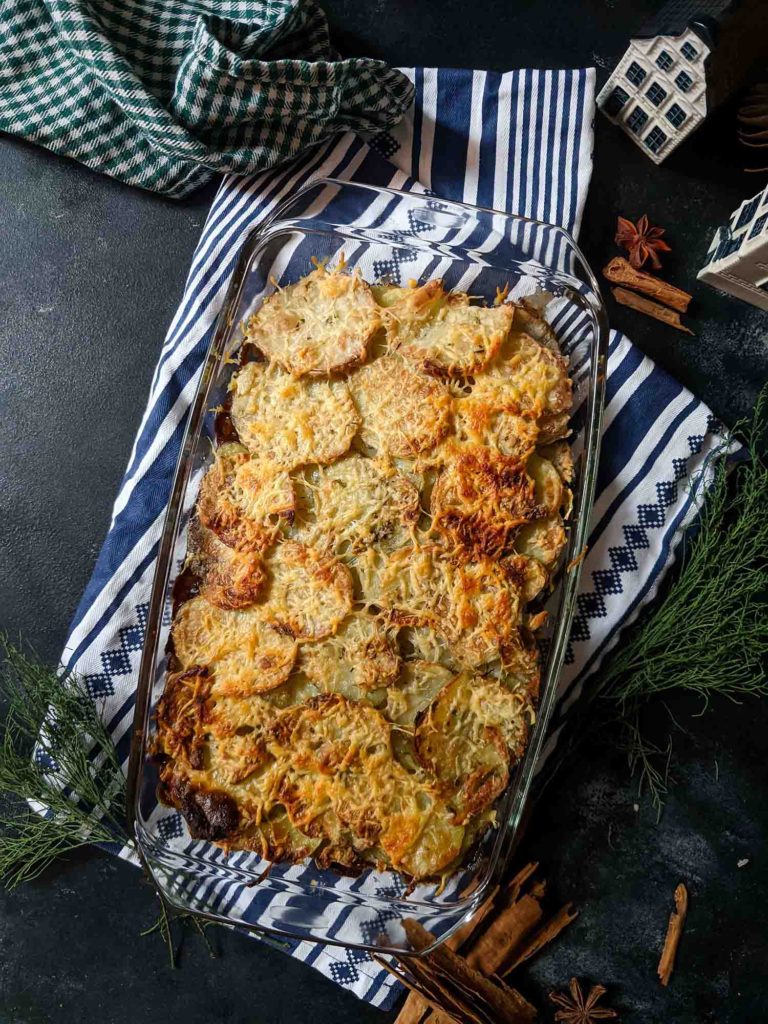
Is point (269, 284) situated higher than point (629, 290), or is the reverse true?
point (629, 290)

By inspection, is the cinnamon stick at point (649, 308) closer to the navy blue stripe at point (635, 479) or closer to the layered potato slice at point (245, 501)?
the navy blue stripe at point (635, 479)

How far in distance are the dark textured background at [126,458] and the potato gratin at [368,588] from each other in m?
0.68

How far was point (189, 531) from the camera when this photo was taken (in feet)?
7.84

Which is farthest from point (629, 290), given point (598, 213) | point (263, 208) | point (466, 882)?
point (466, 882)

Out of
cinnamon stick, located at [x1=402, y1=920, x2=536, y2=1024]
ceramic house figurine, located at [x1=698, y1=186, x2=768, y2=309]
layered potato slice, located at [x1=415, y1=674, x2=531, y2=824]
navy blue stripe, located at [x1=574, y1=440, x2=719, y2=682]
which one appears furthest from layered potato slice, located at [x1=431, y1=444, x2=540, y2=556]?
cinnamon stick, located at [x1=402, y1=920, x2=536, y2=1024]

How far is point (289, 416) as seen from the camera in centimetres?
233

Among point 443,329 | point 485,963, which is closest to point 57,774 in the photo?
point 485,963

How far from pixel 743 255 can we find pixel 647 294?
1.11 feet

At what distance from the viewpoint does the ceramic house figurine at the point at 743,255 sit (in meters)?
2.58

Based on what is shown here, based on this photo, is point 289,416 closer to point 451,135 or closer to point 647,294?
point 451,135

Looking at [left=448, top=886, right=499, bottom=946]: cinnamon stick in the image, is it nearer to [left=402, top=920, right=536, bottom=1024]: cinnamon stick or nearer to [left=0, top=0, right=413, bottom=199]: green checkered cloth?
[left=402, top=920, right=536, bottom=1024]: cinnamon stick

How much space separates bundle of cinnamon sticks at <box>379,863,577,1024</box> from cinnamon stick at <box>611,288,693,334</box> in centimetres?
180

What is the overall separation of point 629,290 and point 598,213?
29 cm

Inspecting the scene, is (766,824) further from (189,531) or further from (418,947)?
(189,531)
